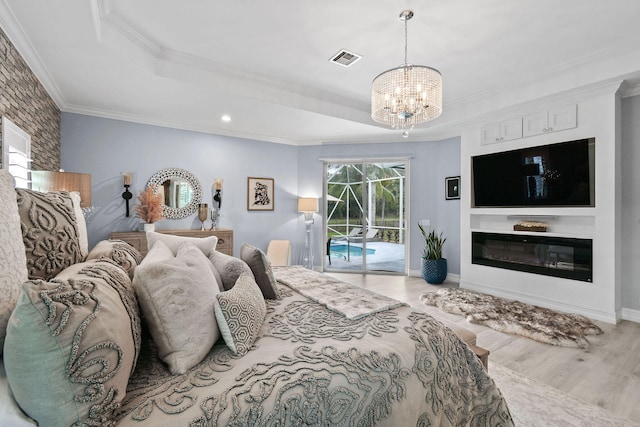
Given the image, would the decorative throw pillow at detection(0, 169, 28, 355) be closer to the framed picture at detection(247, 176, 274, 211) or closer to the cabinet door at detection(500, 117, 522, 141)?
the framed picture at detection(247, 176, 274, 211)

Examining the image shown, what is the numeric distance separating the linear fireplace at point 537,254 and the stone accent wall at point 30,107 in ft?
17.4

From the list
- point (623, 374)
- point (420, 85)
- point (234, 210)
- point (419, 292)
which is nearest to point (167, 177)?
point (234, 210)

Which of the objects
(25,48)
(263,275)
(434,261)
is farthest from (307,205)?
(25,48)

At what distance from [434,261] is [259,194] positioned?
3184mm

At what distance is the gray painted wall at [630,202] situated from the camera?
10.3 feet

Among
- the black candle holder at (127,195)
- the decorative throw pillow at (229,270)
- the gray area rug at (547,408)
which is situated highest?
the black candle holder at (127,195)

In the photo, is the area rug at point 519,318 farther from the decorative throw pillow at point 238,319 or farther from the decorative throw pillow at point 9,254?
the decorative throw pillow at point 9,254

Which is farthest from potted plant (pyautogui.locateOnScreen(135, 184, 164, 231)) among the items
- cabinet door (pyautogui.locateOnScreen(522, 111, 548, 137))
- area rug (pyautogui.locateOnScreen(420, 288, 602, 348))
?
cabinet door (pyautogui.locateOnScreen(522, 111, 548, 137))

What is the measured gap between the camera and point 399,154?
5.35 metres

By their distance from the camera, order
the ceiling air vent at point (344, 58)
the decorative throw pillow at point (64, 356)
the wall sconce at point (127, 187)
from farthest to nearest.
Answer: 1. the wall sconce at point (127, 187)
2. the ceiling air vent at point (344, 58)
3. the decorative throw pillow at point (64, 356)

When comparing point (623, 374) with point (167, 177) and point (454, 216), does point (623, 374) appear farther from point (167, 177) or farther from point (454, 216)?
point (167, 177)

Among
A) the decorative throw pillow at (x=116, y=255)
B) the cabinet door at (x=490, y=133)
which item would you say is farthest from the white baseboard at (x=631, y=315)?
the decorative throw pillow at (x=116, y=255)

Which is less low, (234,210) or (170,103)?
(170,103)

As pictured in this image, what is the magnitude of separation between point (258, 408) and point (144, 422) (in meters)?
0.29
